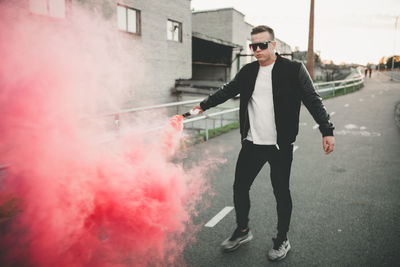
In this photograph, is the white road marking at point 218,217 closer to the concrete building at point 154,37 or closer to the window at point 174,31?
the concrete building at point 154,37

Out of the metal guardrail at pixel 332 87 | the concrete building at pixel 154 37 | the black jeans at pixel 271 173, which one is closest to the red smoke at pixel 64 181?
the black jeans at pixel 271 173

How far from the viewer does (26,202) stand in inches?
121

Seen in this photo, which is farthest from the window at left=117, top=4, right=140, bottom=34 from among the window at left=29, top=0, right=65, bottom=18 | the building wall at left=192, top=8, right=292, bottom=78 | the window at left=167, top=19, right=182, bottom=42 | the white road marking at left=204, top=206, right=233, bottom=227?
the white road marking at left=204, top=206, right=233, bottom=227

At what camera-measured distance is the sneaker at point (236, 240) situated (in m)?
3.35

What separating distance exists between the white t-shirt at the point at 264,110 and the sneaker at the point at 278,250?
106 centimetres

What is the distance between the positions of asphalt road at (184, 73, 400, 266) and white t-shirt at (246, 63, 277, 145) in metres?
1.25

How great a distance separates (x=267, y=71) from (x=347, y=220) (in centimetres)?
238

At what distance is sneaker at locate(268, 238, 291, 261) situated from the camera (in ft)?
10.5

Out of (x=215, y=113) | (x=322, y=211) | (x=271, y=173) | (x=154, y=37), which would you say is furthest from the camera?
(x=154, y=37)

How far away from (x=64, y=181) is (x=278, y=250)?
2276 mm

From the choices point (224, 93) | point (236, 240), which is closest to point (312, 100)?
point (224, 93)

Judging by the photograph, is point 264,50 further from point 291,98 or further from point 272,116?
point 272,116

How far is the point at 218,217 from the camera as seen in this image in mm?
4227

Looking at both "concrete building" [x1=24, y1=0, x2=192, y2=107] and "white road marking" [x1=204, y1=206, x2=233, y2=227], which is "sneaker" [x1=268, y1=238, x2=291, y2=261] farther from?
"concrete building" [x1=24, y1=0, x2=192, y2=107]
